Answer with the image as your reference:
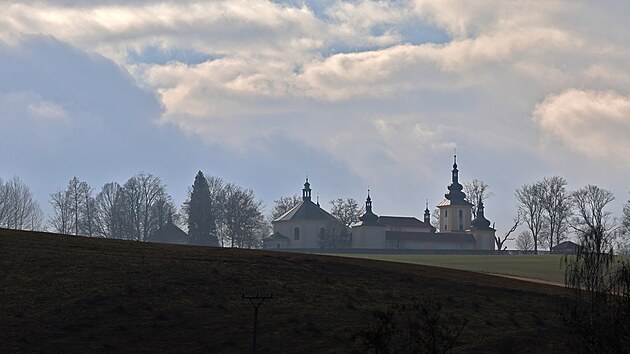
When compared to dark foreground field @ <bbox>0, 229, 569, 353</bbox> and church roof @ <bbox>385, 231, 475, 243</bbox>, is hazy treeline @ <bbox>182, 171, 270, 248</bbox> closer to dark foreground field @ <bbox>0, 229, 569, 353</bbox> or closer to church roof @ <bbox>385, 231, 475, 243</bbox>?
church roof @ <bbox>385, 231, 475, 243</bbox>

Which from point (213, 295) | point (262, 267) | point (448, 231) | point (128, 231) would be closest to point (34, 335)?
point (213, 295)

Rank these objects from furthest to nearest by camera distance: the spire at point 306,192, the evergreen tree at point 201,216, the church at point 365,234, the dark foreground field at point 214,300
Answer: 1. the spire at point 306,192
2. the church at point 365,234
3. the evergreen tree at point 201,216
4. the dark foreground field at point 214,300

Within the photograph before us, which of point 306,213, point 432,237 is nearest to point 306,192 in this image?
point 306,213

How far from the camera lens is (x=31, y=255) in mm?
49719

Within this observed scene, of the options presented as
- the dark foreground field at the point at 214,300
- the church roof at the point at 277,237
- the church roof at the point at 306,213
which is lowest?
the dark foreground field at the point at 214,300

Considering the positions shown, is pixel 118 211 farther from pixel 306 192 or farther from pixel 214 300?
pixel 214 300

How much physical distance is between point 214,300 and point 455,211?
131 m

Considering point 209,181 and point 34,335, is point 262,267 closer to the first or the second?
point 34,335

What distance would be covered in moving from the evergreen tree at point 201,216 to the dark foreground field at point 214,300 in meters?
87.7

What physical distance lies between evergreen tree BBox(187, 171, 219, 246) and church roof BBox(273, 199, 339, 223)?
59.5 ft

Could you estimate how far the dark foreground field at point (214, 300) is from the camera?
1567 inches

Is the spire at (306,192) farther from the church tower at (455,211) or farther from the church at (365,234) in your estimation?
the church tower at (455,211)

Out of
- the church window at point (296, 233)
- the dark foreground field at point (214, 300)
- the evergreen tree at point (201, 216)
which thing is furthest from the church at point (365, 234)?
the dark foreground field at point (214, 300)

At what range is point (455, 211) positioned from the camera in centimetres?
17312
